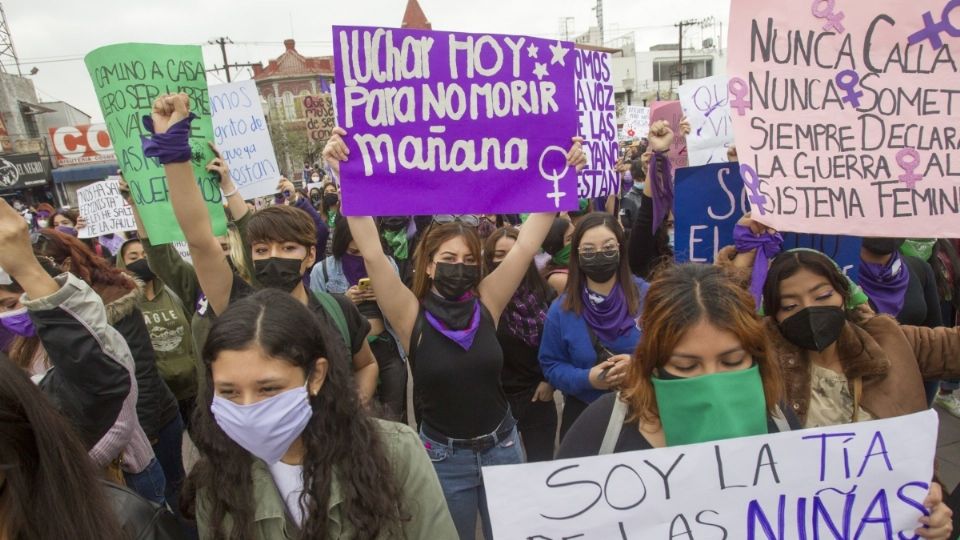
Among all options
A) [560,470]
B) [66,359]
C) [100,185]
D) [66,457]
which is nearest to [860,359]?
[560,470]

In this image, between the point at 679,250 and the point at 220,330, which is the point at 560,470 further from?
the point at 679,250

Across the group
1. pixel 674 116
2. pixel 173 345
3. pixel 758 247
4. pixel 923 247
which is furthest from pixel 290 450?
pixel 674 116

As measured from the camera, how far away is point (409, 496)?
161 centimetres

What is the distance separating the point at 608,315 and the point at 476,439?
0.84 m

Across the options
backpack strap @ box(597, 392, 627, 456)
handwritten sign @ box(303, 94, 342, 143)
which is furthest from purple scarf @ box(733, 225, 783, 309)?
handwritten sign @ box(303, 94, 342, 143)

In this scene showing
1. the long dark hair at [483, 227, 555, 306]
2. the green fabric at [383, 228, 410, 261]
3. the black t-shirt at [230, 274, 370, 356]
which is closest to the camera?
the black t-shirt at [230, 274, 370, 356]

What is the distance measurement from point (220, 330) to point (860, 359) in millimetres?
2003

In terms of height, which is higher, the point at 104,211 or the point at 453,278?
the point at 104,211

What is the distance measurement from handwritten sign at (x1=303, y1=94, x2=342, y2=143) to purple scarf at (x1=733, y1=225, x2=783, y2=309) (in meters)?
11.3

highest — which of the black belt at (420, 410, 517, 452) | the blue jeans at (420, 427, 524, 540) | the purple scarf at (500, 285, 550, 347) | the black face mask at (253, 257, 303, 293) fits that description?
the black face mask at (253, 257, 303, 293)

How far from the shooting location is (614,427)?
159 cm

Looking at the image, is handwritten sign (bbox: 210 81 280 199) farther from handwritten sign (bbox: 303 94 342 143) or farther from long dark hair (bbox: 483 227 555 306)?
handwritten sign (bbox: 303 94 342 143)

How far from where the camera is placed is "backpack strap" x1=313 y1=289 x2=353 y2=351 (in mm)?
2445

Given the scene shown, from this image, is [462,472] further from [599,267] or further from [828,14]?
[828,14]
